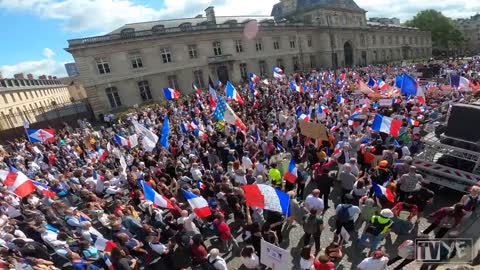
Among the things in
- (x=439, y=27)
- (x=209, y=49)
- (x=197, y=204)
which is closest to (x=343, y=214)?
(x=197, y=204)

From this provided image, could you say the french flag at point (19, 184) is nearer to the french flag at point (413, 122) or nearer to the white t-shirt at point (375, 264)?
the white t-shirt at point (375, 264)

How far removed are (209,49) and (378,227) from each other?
3749 centimetres

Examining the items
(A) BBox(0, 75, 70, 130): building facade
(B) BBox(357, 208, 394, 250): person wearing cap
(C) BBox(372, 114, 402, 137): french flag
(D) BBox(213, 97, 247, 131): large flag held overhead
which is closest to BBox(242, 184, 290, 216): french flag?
(B) BBox(357, 208, 394, 250): person wearing cap

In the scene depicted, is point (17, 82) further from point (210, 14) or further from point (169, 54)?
point (210, 14)

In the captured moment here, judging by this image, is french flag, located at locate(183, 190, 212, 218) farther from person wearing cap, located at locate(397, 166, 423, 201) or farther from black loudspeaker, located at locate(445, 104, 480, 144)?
black loudspeaker, located at locate(445, 104, 480, 144)

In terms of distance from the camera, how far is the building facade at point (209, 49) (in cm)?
3369

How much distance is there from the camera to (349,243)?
709 cm

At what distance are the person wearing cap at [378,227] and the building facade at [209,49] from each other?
1333 inches

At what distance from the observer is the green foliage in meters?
87.0

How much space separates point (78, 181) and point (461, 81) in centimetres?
1799

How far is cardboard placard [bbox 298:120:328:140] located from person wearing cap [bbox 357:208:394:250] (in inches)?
196

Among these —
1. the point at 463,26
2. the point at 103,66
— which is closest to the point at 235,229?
the point at 103,66

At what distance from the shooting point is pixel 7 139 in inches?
988

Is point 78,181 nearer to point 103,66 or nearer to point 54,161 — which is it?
point 54,161
